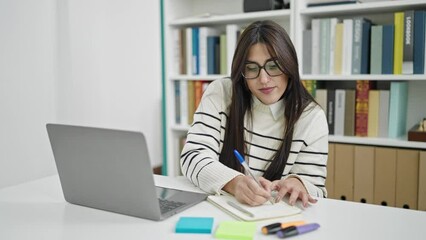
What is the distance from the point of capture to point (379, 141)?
2029 mm

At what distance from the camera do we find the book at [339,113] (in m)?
Answer: 2.11

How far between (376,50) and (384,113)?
1.01 ft

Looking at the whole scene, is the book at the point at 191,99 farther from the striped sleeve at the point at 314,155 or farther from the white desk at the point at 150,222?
the white desk at the point at 150,222

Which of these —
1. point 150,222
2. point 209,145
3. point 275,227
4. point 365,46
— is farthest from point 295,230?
point 365,46

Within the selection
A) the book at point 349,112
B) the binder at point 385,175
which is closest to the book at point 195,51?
the book at point 349,112

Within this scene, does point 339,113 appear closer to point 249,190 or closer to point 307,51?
point 307,51

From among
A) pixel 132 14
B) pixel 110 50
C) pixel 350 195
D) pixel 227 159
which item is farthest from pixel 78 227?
pixel 132 14

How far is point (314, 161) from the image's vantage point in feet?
4.44

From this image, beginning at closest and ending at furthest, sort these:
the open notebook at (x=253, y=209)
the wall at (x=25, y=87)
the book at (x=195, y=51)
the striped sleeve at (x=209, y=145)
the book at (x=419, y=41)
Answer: the open notebook at (x=253, y=209) < the striped sleeve at (x=209, y=145) < the book at (x=419, y=41) < the wall at (x=25, y=87) < the book at (x=195, y=51)

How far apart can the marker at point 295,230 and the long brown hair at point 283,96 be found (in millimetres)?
473

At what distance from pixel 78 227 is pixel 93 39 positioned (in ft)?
5.48

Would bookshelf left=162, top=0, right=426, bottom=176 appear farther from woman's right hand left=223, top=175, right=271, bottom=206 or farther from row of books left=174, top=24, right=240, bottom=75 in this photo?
woman's right hand left=223, top=175, right=271, bottom=206

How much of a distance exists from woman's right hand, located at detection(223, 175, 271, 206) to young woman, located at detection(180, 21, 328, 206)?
0.06 ft

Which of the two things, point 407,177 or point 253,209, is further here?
point 407,177
